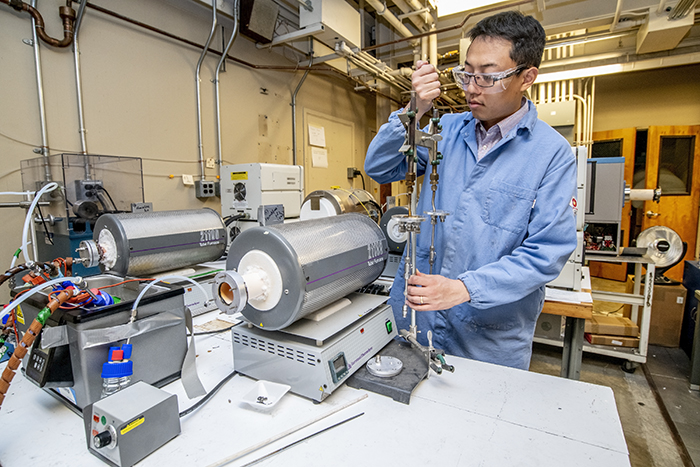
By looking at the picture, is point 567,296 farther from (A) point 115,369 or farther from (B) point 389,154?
(A) point 115,369

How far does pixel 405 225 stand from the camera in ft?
3.02

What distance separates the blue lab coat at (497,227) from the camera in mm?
981

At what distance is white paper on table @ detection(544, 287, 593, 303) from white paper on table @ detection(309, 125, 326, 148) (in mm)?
3011

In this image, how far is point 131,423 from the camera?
26.9 inches

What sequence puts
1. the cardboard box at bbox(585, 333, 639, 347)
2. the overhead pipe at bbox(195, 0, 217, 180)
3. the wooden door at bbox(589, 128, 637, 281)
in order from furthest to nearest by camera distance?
the wooden door at bbox(589, 128, 637, 281) → the overhead pipe at bbox(195, 0, 217, 180) → the cardboard box at bbox(585, 333, 639, 347)

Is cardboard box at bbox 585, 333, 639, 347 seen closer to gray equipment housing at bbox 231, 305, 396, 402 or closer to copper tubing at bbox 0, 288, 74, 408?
gray equipment housing at bbox 231, 305, 396, 402

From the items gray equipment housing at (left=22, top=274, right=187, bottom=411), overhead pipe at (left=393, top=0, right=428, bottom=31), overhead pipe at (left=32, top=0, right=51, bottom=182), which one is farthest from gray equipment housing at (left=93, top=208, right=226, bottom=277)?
overhead pipe at (left=393, top=0, right=428, bottom=31)

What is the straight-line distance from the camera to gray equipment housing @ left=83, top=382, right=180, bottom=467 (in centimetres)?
68

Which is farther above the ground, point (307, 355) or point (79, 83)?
point (79, 83)

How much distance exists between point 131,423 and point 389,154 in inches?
36.2

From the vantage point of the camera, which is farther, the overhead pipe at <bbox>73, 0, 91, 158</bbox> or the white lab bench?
the overhead pipe at <bbox>73, 0, 91, 158</bbox>

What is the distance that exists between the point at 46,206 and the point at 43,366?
1514 millimetres

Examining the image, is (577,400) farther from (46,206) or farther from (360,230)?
(46,206)

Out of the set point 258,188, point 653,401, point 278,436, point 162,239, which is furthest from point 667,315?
point 162,239
